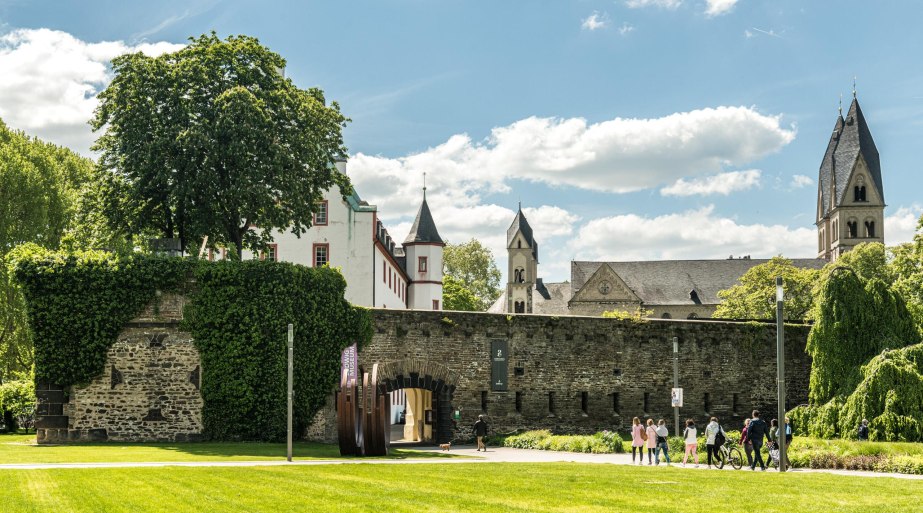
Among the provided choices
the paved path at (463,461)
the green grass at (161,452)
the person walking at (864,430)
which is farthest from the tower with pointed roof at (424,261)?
the person walking at (864,430)

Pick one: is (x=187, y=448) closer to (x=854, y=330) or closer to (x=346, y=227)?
(x=854, y=330)

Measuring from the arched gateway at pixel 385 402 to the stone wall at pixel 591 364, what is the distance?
0.38 m

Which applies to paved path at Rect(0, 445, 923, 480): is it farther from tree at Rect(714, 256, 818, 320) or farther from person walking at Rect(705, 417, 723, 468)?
tree at Rect(714, 256, 818, 320)

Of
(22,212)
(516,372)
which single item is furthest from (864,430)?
(22,212)

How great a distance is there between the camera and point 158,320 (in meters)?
30.9

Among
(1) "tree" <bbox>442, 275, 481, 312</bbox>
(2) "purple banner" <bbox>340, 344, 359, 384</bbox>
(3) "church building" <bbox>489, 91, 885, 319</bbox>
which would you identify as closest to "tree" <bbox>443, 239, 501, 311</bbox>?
(3) "church building" <bbox>489, 91, 885, 319</bbox>

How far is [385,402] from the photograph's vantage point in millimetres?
28906

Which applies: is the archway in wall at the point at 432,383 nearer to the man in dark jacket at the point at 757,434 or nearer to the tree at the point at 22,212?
the man in dark jacket at the point at 757,434

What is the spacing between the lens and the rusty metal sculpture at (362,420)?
2581cm

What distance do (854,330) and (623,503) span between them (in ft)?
79.9

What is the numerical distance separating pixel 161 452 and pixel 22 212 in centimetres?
2721

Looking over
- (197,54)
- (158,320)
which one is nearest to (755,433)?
(158,320)

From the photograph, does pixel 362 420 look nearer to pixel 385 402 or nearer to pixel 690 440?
pixel 385 402

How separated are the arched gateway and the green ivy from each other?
8.52ft
